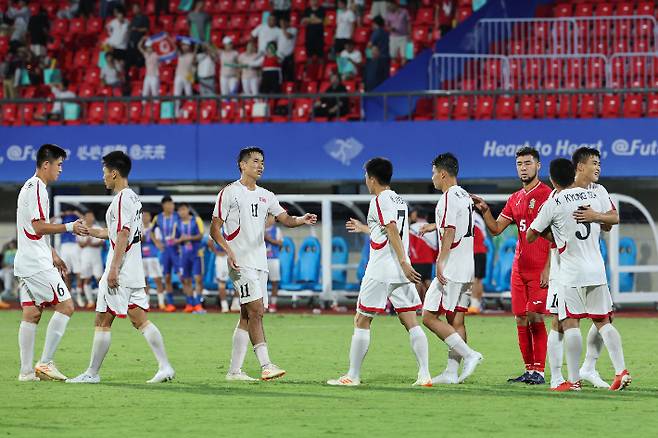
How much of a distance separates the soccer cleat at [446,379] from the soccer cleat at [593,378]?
114 centimetres

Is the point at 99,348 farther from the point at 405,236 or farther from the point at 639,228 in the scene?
the point at 639,228

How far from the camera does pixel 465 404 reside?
34.7 feet

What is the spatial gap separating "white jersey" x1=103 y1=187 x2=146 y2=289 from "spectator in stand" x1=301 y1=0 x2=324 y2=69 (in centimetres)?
1665

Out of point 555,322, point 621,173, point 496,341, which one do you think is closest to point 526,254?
point 555,322

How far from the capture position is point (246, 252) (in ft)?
40.8

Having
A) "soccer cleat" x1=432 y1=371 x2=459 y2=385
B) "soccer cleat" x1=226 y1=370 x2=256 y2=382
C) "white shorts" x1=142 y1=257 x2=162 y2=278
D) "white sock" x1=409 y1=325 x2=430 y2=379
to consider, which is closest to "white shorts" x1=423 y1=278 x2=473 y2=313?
"white sock" x1=409 y1=325 x2=430 y2=379

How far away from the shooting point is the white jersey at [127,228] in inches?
469

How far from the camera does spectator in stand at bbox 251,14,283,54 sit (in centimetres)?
2842

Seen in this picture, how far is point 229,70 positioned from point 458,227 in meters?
16.8

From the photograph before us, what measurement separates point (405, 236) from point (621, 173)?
12814mm

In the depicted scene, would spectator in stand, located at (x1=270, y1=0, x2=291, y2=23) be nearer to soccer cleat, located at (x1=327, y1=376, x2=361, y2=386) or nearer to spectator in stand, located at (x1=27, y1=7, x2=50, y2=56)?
spectator in stand, located at (x1=27, y1=7, x2=50, y2=56)

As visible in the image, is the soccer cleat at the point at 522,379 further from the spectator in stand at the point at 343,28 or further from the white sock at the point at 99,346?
the spectator in stand at the point at 343,28

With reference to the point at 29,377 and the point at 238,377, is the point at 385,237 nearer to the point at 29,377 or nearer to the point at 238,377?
the point at 238,377

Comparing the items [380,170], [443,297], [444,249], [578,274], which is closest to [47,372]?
[380,170]
